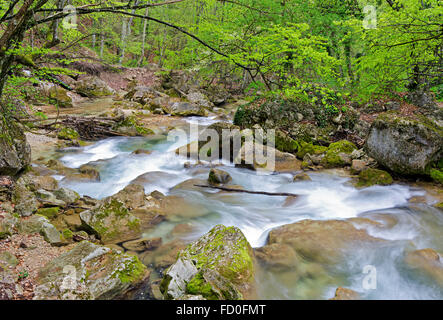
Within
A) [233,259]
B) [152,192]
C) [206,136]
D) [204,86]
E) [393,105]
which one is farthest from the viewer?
[204,86]

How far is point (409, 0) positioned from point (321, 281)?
7.45m

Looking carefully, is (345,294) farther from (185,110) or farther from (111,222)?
(185,110)

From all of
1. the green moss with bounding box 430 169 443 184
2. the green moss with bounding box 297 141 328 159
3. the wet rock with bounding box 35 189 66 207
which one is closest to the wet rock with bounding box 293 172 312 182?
the green moss with bounding box 297 141 328 159

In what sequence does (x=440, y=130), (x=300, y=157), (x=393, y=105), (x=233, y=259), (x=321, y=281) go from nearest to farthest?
(x=233, y=259), (x=321, y=281), (x=440, y=130), (x=300, y=157), (x=393, y=105)

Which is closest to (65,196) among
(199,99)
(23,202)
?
(23,202)

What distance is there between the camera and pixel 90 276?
3160 mm

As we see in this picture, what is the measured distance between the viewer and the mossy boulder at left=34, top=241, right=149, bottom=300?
286cm

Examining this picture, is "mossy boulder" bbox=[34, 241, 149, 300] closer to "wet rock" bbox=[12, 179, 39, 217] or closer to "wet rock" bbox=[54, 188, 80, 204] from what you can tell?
"wet rock" bbox=[12, 179, 39, 217]

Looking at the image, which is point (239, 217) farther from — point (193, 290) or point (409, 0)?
point (409, 0)

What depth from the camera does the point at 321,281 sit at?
383cm

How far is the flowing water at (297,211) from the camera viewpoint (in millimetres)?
3758

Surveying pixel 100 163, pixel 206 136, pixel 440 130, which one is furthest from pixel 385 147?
pixel 100 163

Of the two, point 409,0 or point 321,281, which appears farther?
point 409,0

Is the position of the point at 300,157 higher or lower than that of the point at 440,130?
lower
